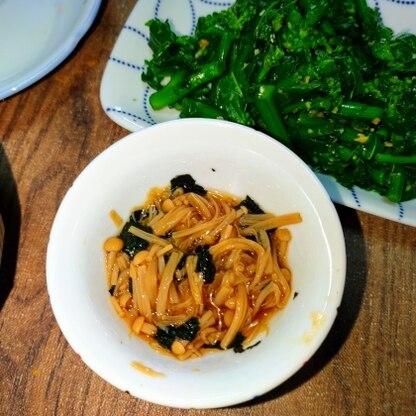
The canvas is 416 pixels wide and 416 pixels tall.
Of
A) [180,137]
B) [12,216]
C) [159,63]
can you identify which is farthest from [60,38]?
[180,137]

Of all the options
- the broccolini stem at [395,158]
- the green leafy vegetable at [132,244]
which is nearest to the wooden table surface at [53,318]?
the broccolini stem at [395,158]

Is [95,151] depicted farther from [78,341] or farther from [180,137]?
[78,341]

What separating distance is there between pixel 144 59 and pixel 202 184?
2.37 feet

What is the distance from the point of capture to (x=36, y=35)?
240cm

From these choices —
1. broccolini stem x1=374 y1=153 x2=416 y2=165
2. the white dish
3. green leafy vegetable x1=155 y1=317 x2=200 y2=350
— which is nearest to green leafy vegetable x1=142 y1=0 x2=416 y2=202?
broccolini stem x1=374 y1=153 x2=416 y2=165

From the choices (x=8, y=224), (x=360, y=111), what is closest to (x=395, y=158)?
(x=360, y=111)

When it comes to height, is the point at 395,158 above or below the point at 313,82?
below

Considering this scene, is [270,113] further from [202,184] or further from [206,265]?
[206,265]

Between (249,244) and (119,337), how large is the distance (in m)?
0.50

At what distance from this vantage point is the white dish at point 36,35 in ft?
7.30

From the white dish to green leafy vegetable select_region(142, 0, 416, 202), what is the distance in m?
0.35

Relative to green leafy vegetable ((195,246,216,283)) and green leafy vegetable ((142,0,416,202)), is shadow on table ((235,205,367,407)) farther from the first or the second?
green leafy vegetable ((195,246,216,283))

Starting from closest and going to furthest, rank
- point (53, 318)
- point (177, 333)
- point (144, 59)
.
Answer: point (177, 333), point (53, 318), point (144, 59)

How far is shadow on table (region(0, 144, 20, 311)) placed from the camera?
2.05 m
